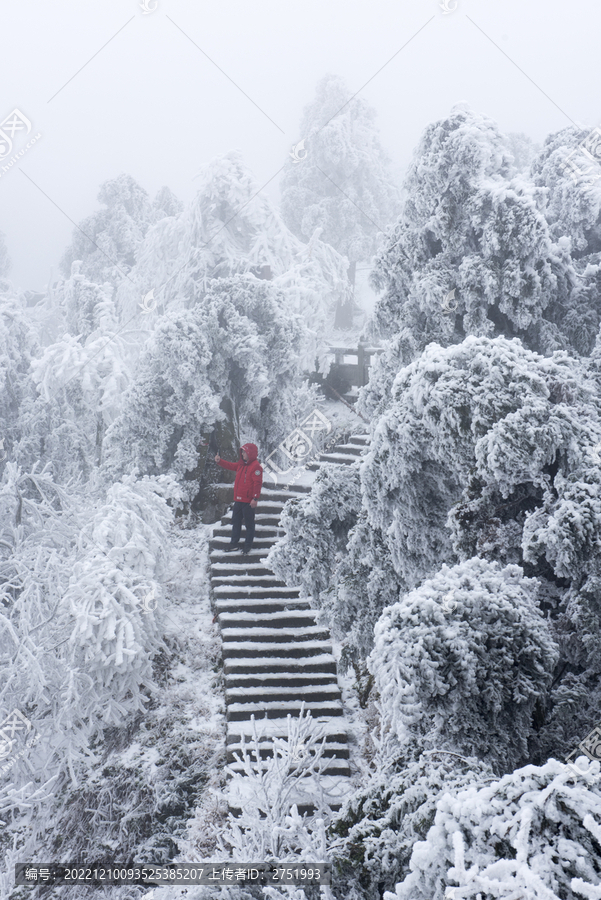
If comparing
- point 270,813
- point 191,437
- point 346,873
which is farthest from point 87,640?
point 346,873

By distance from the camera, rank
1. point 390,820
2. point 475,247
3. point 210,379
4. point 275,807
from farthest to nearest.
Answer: point 210,379 < point 475,247 < point 275,807 < point 390,820

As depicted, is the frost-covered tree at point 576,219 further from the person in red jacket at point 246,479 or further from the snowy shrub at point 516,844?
the snowy shrub at point 516,844

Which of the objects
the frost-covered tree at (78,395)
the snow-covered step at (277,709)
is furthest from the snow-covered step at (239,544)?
the frost-covered tree at (78,395)

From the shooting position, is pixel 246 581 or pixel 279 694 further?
pixel 246 581

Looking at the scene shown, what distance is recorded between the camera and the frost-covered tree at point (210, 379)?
9562 millimetres

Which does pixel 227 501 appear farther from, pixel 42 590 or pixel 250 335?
pixel 42 590

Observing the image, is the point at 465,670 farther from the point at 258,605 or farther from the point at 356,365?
the point at 356,365

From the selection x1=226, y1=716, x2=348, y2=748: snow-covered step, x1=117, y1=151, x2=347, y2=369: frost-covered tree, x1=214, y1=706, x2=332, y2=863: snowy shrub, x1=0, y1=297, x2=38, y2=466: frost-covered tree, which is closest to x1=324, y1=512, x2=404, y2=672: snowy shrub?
x1=214, y1=706, x2=332, y2=863: snowy shrub

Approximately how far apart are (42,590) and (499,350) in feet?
21.0

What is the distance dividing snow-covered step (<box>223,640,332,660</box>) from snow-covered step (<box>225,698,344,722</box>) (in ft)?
2.22

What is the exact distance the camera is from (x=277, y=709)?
23.4 feet

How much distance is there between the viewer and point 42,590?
25.1 ft

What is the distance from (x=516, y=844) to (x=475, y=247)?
5396 millimetres

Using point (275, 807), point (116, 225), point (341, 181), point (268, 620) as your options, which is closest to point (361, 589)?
point (275, 807)
